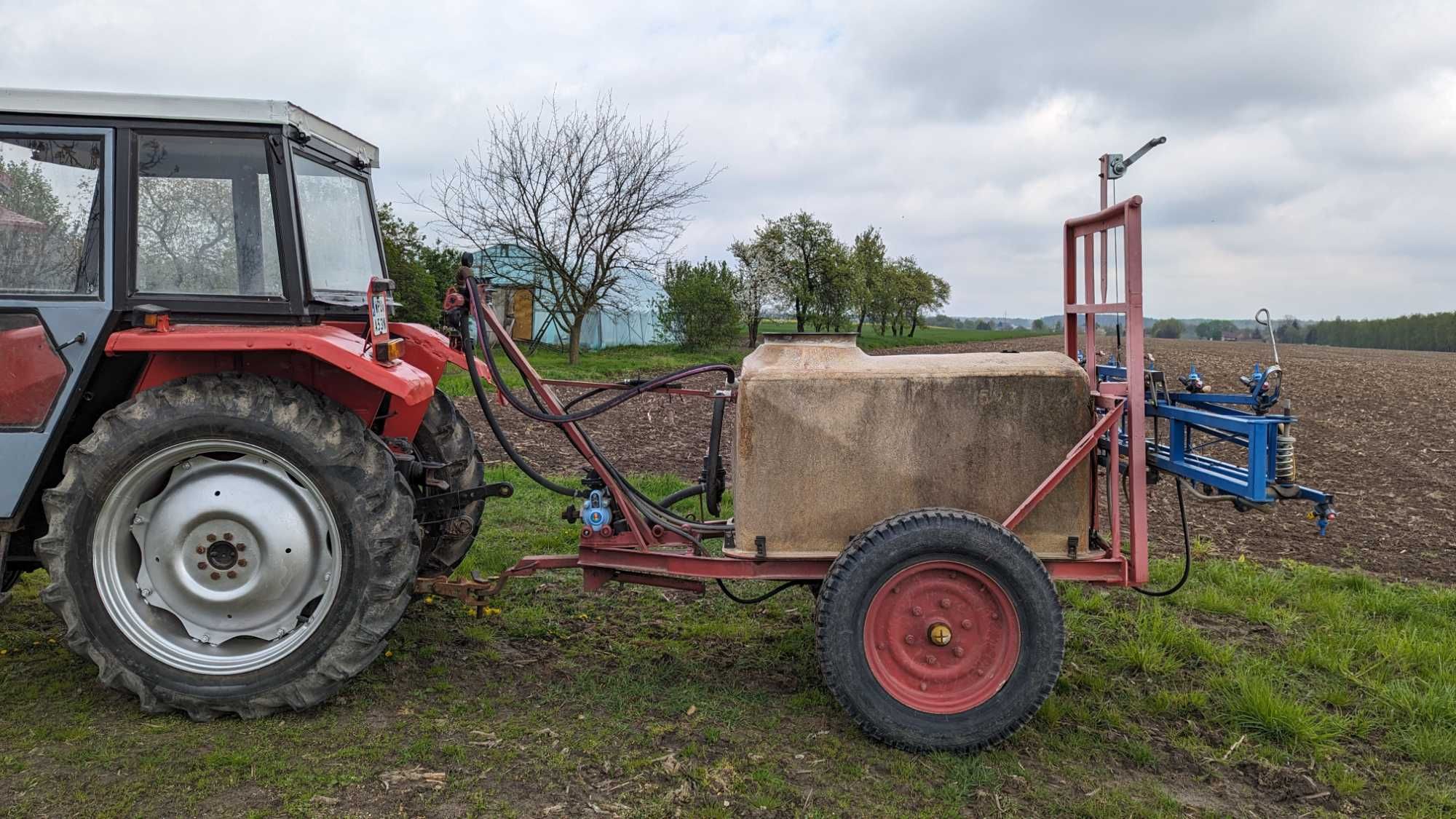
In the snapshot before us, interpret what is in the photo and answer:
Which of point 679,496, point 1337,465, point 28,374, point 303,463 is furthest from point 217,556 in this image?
point 1337,465

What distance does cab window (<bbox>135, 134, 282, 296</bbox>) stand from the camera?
3.65 m

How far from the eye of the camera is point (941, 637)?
3438 mm

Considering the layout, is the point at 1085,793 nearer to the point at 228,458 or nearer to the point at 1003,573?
the point at 1003,573

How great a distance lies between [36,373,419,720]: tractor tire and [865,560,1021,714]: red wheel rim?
1814mm

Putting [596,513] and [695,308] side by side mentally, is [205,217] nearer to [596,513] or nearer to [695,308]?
[596,513]

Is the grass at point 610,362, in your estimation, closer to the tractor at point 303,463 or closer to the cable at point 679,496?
the cable at point 679,496

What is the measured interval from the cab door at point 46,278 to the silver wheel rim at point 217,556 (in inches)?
18.0

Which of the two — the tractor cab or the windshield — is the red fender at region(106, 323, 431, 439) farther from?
the windshield

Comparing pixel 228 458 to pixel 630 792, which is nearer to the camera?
pixel 630 792

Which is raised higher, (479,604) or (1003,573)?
(1003,573)

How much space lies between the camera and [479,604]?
4141 mm

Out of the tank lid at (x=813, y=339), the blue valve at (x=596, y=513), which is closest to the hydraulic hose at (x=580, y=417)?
the blue valve at (x=596, y=513)

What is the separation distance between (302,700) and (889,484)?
231cm

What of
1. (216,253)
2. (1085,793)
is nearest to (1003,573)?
(1085,793)
